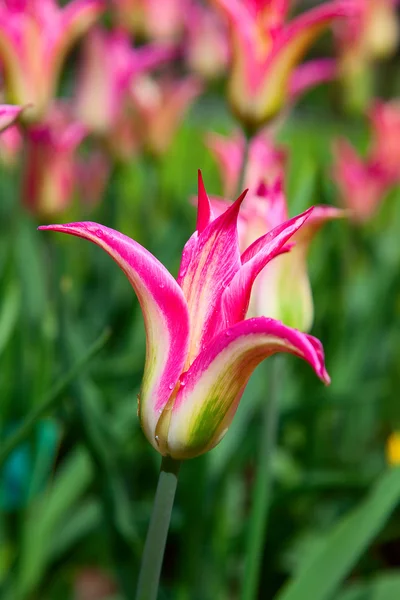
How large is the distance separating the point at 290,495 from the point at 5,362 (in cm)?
36

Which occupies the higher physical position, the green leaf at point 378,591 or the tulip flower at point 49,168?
the tulip flower at point 49,168

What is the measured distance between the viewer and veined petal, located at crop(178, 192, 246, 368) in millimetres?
380

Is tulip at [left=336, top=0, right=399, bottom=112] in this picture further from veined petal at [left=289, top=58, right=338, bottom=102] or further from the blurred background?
veined petal at [left=289, top=58, right=338, bottom=102]

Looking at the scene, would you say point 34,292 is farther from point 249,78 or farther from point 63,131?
point 249,78

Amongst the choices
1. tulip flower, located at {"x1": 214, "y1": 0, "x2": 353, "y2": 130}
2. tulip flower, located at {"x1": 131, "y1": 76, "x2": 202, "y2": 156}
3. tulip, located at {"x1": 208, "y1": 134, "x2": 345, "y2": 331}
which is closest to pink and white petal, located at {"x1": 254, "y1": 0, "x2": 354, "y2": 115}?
tulip flower, located at {"x1": 214, "y1": 0, "x2": 353, "y2": 130}

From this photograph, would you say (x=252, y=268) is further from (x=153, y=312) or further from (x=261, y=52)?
(x=261, y=52)

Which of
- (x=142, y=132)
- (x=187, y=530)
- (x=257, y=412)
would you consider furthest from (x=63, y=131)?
(x=187, y=530)

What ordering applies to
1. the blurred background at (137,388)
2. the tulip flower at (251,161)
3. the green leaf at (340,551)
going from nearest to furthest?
the green leaf at (340,551)
the blurred background at (137,388)
the tulip flower at (251,161)

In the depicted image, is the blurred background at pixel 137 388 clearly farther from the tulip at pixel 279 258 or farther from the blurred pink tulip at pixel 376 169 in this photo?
the tulip at pixel 279 258

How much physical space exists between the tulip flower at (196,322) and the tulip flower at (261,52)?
467 millimetres

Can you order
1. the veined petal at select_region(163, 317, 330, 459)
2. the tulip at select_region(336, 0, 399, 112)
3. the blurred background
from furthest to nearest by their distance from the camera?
the tulip at select_region(336, 0, 399, 112) → the blurred background → the veined petal at select_region(163, 317, 330, 459)

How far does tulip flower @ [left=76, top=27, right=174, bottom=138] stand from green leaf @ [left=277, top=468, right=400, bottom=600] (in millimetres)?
912

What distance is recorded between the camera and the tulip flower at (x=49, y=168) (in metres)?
1.16

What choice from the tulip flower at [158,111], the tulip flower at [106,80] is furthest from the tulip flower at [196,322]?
the tulip flower at [158,111]
